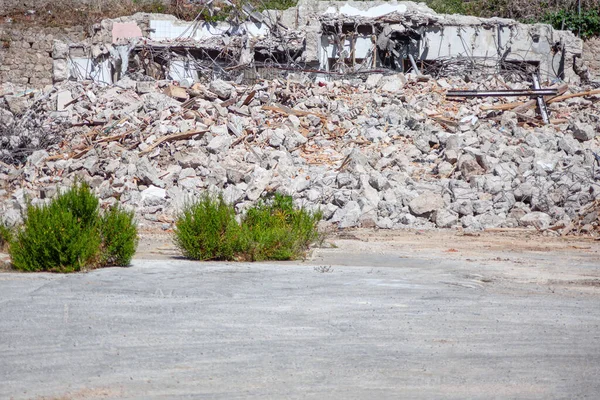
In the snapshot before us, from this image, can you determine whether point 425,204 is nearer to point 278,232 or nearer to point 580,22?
point 278,232

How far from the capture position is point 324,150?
16.4m

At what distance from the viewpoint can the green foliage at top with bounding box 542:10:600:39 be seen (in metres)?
22.7

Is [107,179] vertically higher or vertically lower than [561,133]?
lower

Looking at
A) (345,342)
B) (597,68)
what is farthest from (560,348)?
(597,68)

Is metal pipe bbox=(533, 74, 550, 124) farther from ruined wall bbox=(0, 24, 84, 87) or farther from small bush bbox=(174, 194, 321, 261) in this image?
ruined wall bbox=(0, 24, 84, 87)

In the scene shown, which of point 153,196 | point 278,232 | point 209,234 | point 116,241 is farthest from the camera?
point 153,196

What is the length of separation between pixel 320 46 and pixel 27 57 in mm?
8823

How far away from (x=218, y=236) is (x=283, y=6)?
16699 mm

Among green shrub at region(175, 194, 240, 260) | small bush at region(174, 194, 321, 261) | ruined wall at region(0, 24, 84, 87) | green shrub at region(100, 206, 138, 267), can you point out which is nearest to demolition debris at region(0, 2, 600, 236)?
ruined wall at region(0, 24, 84, 87)

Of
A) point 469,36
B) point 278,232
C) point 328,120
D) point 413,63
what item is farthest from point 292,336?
point 469,36

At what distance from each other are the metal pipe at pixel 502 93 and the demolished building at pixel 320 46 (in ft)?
7.18

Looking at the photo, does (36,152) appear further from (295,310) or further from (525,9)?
(525,9)

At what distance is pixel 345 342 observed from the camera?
5391 millimetres

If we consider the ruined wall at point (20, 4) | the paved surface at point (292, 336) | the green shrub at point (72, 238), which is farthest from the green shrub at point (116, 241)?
the ruined wall at point (20, 4)
